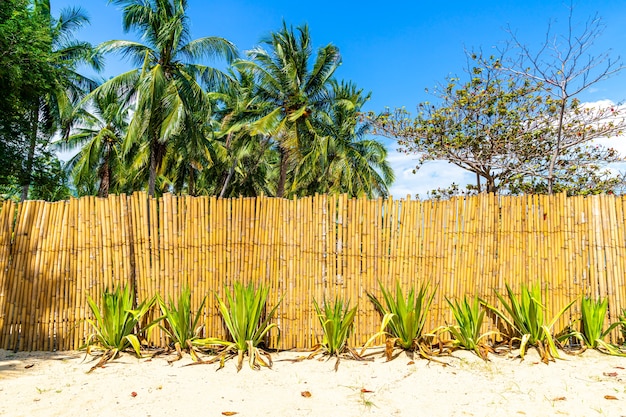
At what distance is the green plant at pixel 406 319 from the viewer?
3896 millimetres

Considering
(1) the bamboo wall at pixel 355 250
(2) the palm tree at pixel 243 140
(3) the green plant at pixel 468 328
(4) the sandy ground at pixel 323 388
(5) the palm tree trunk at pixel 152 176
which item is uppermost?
(2) the palm tree at pixel 243 140

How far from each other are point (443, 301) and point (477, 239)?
719 mm

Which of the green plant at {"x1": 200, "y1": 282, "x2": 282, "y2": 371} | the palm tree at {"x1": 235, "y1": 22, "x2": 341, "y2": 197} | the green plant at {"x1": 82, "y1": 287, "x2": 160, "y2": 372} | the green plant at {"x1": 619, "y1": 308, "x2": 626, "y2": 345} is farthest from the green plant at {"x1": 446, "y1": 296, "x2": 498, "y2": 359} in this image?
the palm tree at {"x1": 235, "y1": 22, "x2": 341, "y2": 197}

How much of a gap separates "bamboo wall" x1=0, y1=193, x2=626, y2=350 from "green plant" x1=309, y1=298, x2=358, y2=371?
0.21 m

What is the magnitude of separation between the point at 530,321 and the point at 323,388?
212 cm

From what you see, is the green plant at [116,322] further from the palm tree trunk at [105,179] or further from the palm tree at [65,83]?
the palm tree trunk at [105,179]

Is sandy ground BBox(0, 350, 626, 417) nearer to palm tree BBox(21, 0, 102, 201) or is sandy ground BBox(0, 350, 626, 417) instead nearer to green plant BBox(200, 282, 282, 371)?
green plant BBox(200, 282, 282, 371)

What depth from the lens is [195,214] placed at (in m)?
4.25

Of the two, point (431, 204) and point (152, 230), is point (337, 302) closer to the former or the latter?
point (431, 204)

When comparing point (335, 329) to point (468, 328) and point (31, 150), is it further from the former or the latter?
point (31, 150)

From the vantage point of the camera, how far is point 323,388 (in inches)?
127

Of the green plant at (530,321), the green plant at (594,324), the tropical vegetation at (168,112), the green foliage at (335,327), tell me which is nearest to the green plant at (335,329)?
the green foliage at (335,327)

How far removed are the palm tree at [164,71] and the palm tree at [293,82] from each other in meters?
2.46

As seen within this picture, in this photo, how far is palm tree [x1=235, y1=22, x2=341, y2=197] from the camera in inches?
596
